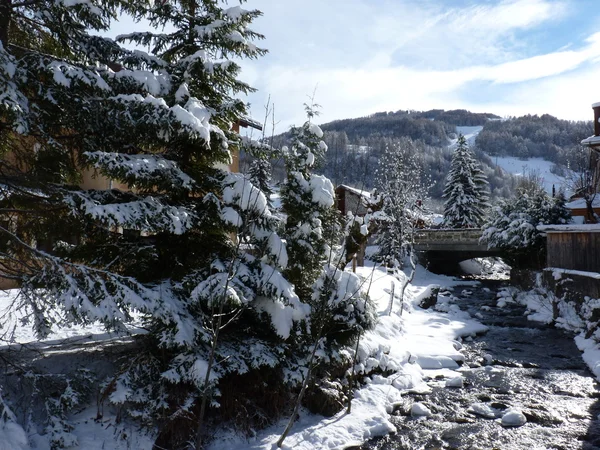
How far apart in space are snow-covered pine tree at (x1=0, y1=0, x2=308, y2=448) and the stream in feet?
11.5

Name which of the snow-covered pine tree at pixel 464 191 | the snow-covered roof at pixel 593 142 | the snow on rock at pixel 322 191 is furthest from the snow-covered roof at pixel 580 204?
the snow on rock at pixel 322 191

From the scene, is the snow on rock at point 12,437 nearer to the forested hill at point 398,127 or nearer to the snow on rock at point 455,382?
the snow on rock at point 455,382

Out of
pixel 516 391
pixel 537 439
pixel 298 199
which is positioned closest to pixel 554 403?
pixel 516 391

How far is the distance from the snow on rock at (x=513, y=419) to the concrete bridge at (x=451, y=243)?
22423 mm

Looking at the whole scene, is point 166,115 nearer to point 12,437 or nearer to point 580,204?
point 12,437

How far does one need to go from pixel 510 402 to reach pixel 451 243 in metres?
23.7

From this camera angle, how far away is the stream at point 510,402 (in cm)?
782

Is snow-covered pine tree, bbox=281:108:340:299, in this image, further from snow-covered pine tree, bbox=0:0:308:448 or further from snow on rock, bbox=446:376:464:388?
snow on rock, bbox=446:376:464:388

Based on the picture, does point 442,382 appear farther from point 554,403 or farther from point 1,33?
point 1,33

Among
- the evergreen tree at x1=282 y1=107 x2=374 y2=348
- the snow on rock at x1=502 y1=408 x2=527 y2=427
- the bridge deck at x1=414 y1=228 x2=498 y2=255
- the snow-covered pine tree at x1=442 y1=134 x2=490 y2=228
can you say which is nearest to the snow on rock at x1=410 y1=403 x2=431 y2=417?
the snow on rock at x1=502 y1=408 x2=527 y2=427

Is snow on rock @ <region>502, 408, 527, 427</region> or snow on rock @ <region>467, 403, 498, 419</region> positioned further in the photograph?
snow on rock @ <region>467, 403, 498, 419</region>

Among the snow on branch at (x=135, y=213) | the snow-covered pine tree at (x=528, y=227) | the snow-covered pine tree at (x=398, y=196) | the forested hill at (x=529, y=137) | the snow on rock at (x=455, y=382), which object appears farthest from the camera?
the forested hill at (x=529, y=137)

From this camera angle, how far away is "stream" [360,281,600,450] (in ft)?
25.7

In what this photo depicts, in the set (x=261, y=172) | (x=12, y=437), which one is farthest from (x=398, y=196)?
(x=12, y=437)
